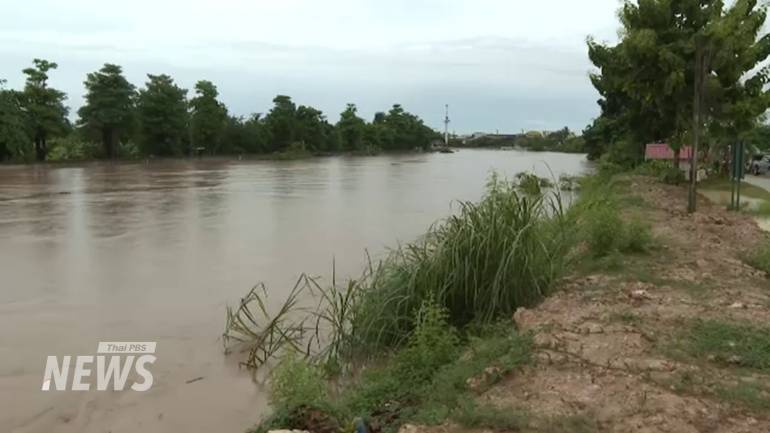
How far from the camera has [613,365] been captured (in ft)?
13.3

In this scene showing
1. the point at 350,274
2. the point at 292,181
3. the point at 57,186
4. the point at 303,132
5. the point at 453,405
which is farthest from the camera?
the point at 303,132

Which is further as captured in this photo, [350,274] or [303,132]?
[303,132]

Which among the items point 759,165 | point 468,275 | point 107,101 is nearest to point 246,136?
point 107,101

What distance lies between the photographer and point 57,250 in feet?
37.7

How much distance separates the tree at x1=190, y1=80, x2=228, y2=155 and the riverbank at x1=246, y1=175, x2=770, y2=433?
170 ft

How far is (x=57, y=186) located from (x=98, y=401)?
77.1ft

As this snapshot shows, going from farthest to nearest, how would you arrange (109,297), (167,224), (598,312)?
(167,224) → (109,297) → (598,312)

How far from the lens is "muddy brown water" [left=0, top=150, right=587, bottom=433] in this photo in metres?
4.91

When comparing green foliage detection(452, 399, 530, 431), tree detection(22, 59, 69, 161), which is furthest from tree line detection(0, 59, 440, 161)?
green foliage detection(452, 399, 530, 431)

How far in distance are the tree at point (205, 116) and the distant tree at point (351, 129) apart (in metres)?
22.8

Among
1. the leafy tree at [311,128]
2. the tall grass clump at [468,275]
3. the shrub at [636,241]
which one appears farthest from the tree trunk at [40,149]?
the tall grass clump at [468,275]

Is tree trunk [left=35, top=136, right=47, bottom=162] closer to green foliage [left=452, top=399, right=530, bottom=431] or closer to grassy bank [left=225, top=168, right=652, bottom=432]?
grassy bank [left=225, top=168, right=652, bottom=432]

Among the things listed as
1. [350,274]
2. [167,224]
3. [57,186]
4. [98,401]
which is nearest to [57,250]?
[167,224]

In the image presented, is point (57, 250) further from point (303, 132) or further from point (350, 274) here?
point (303, 132)
